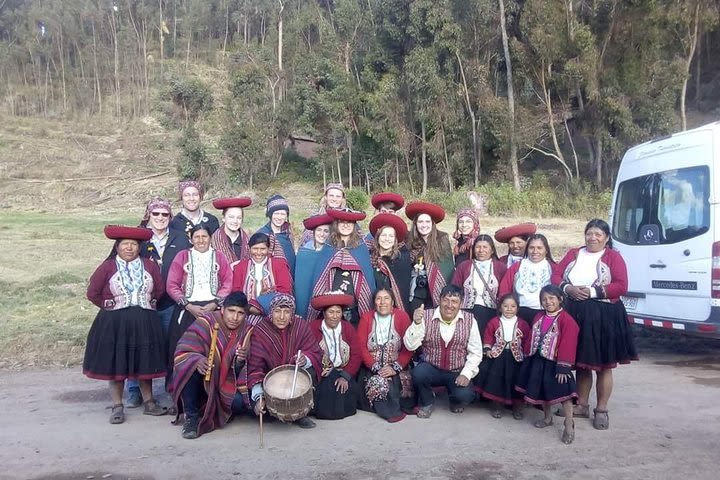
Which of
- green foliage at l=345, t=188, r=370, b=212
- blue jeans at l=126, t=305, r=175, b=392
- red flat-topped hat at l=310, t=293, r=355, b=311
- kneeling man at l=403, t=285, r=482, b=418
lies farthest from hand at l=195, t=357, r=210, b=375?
green foliage at l=345, t=188, r=370, b=212

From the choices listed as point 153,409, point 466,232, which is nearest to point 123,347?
point 153,409

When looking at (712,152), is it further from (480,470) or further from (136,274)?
(136,274)

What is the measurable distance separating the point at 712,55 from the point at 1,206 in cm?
3793

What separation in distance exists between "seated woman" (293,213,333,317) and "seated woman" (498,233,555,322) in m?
1.75

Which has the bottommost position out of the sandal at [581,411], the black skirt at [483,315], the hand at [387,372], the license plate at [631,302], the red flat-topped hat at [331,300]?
the sandal at [581,411]

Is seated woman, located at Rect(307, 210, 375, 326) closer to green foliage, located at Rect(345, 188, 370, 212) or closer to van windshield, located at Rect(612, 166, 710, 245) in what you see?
van windshield, located at Rect(612, 166, 710, 245)

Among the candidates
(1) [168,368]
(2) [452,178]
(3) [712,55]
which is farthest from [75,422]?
(3) [712,55]

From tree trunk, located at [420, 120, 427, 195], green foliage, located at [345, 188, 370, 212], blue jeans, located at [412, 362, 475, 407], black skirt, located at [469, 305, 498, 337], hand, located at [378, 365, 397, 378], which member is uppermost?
tree trunk, located at [420, 120, 427, 195]

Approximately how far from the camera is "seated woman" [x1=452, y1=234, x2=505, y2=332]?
5855mm

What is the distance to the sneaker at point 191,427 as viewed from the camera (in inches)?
195

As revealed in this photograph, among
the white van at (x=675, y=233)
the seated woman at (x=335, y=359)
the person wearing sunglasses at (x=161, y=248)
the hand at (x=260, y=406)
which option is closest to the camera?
the hand at (x=260, y=406)

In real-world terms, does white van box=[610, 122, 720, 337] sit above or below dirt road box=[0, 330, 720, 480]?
above

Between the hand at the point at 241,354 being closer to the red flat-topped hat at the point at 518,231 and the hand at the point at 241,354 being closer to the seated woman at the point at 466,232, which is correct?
the seated woman at the point at 466,232

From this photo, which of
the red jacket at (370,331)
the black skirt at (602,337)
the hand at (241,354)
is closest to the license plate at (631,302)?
the black skirt at (602,337)
